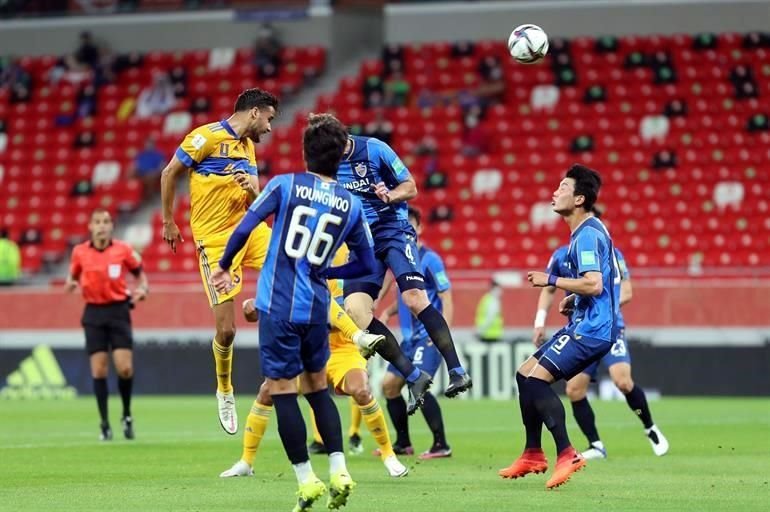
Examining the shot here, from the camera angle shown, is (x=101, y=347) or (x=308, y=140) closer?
(x=308, y=140)

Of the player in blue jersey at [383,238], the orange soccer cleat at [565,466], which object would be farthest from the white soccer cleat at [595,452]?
the orange soccer cleat at [565,466]

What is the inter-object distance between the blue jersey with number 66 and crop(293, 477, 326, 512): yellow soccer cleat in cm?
95

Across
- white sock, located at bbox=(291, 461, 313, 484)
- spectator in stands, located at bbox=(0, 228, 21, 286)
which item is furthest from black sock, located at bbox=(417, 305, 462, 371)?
spectator in stands, located at bbox=(0, 228, 21, 286)

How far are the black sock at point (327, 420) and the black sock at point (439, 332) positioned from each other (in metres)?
2.11

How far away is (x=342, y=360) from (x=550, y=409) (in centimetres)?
203

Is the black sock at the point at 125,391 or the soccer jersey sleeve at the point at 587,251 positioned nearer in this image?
the soccer jersey sleeve at the point at 587,251

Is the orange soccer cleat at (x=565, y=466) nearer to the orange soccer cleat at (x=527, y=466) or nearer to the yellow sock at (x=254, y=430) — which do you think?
the orange soccer cleat at (x=527, y=466)

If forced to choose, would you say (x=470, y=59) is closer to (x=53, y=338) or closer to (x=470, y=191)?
(x=470, y=191)

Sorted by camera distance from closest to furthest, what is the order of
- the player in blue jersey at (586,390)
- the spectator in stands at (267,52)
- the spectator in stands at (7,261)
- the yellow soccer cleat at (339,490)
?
the yellow soccer cleat at (339,490)
the player in blue jersey at (586,390)
the spectator in stands at (7,261)
the spectator in stands at (267,52)

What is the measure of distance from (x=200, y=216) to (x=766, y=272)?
40.4 feet

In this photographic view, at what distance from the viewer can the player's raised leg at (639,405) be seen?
1386 centimetres

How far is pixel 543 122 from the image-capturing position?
29.7m

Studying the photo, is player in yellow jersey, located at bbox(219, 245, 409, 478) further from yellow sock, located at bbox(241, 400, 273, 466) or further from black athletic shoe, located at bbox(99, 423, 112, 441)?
black athletic shoe, located at bbox(99, 423, 112, 441)

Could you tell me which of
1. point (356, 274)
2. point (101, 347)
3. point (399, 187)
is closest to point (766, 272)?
point (101, 347)
